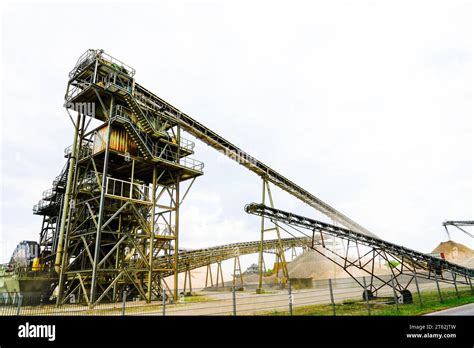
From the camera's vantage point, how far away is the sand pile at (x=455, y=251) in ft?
138

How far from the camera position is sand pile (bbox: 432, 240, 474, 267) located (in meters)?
42.1

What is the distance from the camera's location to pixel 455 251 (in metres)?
43.0

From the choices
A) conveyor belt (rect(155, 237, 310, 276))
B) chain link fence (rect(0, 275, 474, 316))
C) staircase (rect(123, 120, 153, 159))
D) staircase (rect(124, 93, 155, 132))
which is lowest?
chain link fence (rect(0, 275, 474, 316))

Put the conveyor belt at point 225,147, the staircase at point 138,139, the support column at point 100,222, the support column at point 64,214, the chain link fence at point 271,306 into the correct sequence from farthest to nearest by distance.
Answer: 1. the conveyor belt at point 225,147
2. the staircase at point 138,139
3. the support column at point 64,214
4. the support column at point 100,222
5. the chain link fence at point 271,306

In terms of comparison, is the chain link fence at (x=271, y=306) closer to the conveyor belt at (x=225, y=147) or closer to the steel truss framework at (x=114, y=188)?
the steel truss framework at (x=114, y=188)

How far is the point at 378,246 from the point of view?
16.9 meters

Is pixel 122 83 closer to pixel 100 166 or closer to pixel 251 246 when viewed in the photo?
pixel 100 166

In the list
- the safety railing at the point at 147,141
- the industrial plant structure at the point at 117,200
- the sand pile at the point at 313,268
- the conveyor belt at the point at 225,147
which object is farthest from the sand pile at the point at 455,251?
the safety railing at the point at 147,141

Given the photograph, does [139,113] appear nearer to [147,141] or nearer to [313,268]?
[147,141]

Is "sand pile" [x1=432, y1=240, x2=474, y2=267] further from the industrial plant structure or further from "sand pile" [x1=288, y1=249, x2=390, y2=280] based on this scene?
the industrial plant structure

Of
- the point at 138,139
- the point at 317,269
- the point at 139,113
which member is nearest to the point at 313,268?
the point at 317,269

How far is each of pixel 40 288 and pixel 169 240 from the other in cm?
900

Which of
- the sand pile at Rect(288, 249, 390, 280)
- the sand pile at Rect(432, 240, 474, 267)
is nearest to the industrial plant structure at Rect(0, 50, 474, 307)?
the sand pile at Rect(288, 249, 390, 280)
